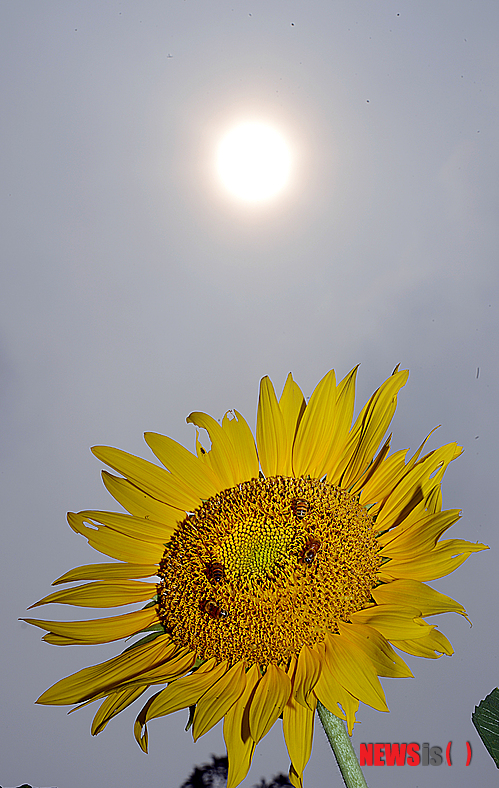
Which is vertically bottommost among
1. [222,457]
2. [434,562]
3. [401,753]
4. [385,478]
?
[401,753]

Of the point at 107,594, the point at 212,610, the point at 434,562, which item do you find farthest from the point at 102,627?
the point at 434,562

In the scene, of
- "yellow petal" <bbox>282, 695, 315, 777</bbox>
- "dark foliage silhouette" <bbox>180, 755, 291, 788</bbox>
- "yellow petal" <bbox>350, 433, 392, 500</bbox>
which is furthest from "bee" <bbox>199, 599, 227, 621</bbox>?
"dark foliage silhouette" <bbox>180, 755, 291, 788</bbox>

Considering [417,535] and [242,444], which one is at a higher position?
[242,444]

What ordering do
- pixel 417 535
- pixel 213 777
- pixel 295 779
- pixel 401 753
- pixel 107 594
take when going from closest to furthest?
pixel 295 779
pixel 417 535
pixel 107 594
pixel 213 777
pixel 401 753

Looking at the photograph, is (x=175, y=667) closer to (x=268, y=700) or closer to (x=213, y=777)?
(x=268, y=700)

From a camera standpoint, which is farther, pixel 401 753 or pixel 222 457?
pixel 401 753

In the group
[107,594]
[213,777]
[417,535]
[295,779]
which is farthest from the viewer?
[213,777]

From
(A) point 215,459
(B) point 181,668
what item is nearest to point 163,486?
(A) point 215,459
